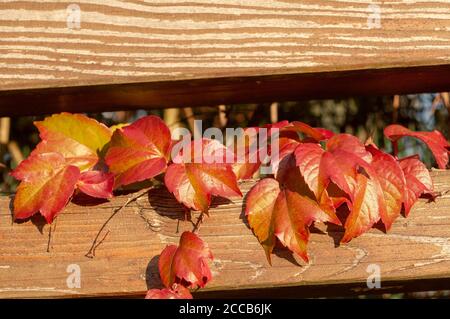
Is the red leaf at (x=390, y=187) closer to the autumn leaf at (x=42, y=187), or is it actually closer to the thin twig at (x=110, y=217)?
the thin twig at (x=110, y=217)

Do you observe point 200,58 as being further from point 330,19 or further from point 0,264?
point 0,264

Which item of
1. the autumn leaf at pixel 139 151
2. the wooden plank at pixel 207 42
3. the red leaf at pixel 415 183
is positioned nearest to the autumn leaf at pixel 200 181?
the autumn leaf at pixel 139 151

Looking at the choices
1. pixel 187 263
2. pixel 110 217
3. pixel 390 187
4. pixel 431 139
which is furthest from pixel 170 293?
pixel 431 139

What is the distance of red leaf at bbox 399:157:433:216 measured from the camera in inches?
39.6

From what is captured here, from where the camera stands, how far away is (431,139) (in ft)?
3.77

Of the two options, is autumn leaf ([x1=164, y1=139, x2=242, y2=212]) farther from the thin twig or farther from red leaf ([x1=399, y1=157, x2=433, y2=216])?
red leaf ([x1=399, y1=157, x2=433, y2=216])

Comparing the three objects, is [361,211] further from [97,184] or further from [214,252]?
[97,184]

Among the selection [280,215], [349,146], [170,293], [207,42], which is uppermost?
[207,42]

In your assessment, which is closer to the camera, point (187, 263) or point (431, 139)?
point (187, 263)

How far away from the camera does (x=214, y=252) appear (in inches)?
39.9

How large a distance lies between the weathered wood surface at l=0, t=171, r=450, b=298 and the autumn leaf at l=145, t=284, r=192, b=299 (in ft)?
0.09

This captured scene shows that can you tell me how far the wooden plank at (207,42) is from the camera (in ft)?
3.29

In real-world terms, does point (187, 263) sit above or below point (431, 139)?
below

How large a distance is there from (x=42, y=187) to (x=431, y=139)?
0.68 m
